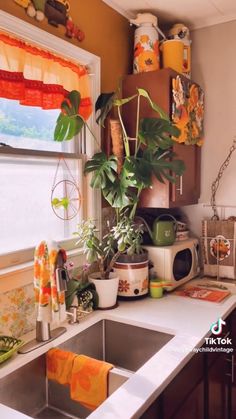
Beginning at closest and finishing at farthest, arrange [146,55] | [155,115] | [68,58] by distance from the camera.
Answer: [68,58], [155,115], [146,55]

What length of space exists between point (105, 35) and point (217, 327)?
65.1 inches

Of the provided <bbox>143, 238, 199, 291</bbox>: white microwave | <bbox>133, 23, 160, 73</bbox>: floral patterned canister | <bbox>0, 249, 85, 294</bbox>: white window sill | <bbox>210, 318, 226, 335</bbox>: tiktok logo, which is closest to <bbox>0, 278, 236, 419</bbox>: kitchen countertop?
<bbox>210, 318, 226, 335</bbox>: tiktok logo

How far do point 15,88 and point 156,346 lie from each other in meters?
1.24

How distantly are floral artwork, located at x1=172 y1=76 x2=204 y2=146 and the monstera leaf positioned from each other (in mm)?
562

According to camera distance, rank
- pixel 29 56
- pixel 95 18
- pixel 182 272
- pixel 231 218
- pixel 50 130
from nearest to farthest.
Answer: pixel 29 56
pixel 50 130
pixel 95 18
pixel 182 272
pixel 231 218

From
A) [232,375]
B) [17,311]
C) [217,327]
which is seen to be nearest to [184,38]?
[217,327]

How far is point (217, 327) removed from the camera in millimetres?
1605

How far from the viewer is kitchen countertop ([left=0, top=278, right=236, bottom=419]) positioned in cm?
103

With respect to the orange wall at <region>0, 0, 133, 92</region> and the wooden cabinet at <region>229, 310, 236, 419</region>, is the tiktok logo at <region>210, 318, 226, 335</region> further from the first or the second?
the orange wall at <region>0, 0, 133, 92</region>

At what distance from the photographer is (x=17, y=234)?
1.60 metres

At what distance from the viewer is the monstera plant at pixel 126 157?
1.74m

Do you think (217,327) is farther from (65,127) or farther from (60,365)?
(65,127)

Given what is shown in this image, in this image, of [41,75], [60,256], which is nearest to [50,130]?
[41,75]

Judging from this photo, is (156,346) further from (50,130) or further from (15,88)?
(15,88)
